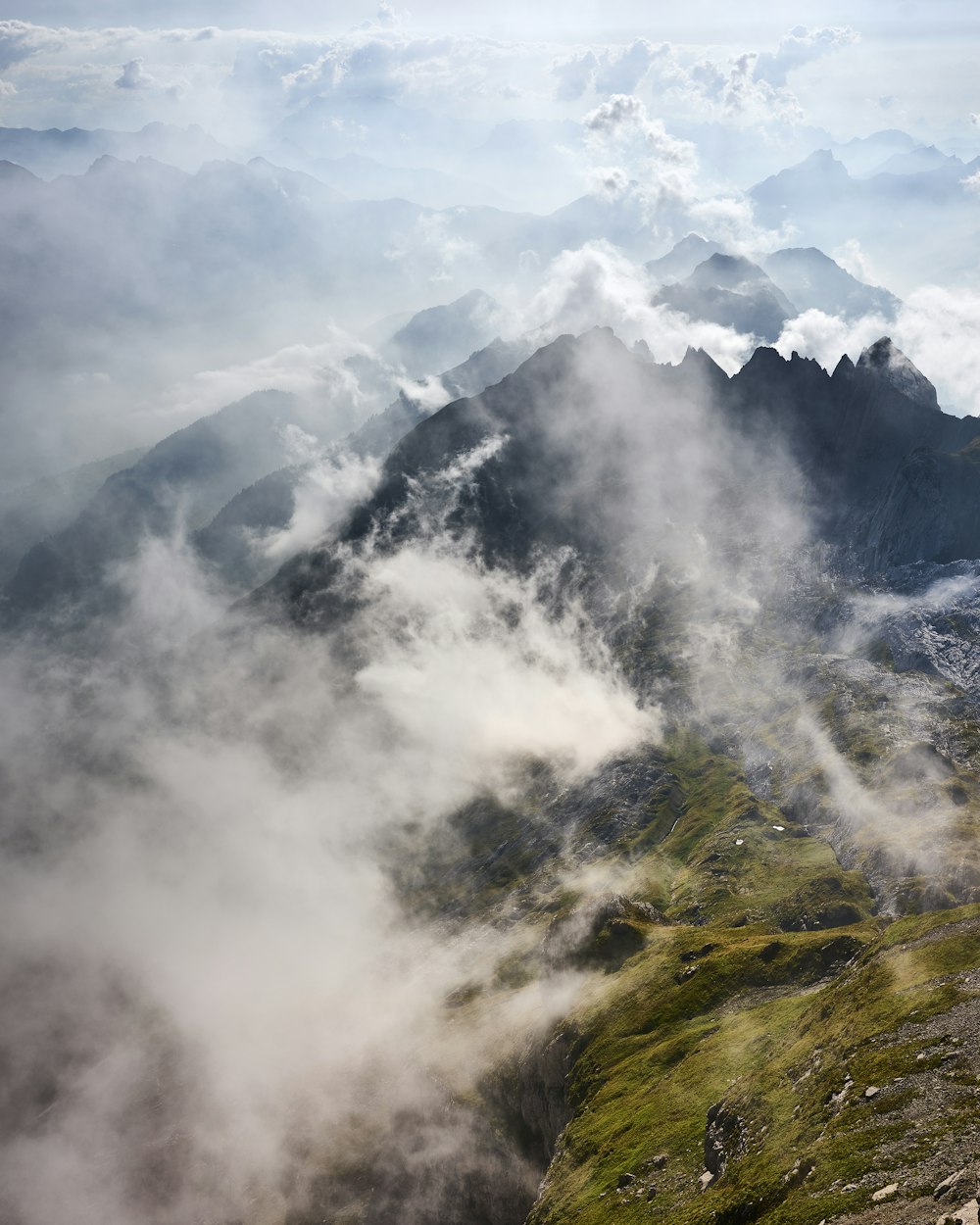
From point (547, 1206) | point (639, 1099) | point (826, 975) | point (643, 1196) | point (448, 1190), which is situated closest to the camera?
point (643, 1196)

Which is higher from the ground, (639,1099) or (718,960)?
(639,1099)

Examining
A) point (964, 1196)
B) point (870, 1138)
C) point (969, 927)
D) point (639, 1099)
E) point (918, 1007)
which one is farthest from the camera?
point (639, 1099)

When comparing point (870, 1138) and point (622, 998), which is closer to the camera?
point (870, 1138)

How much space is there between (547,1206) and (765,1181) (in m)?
68.1

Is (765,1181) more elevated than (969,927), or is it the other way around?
(765,1181)

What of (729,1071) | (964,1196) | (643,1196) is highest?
(964,1196)

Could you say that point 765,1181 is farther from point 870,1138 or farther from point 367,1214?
point 367,1214

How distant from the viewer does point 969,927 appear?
409 ft

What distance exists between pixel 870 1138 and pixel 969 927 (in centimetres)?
5909

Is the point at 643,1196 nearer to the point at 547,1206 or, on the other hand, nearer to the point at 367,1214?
the point at 547,1206

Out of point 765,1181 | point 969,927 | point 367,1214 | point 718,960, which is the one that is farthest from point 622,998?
point 765,1181

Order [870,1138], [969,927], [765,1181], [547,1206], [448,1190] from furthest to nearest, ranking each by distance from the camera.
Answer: [448,1190] < [547,1206] < [969,927] < [765,1181] < [870,1138]

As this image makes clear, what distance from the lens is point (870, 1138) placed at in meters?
78.5

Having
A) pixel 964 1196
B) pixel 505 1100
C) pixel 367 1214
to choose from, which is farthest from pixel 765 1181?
pixel 367 1214
